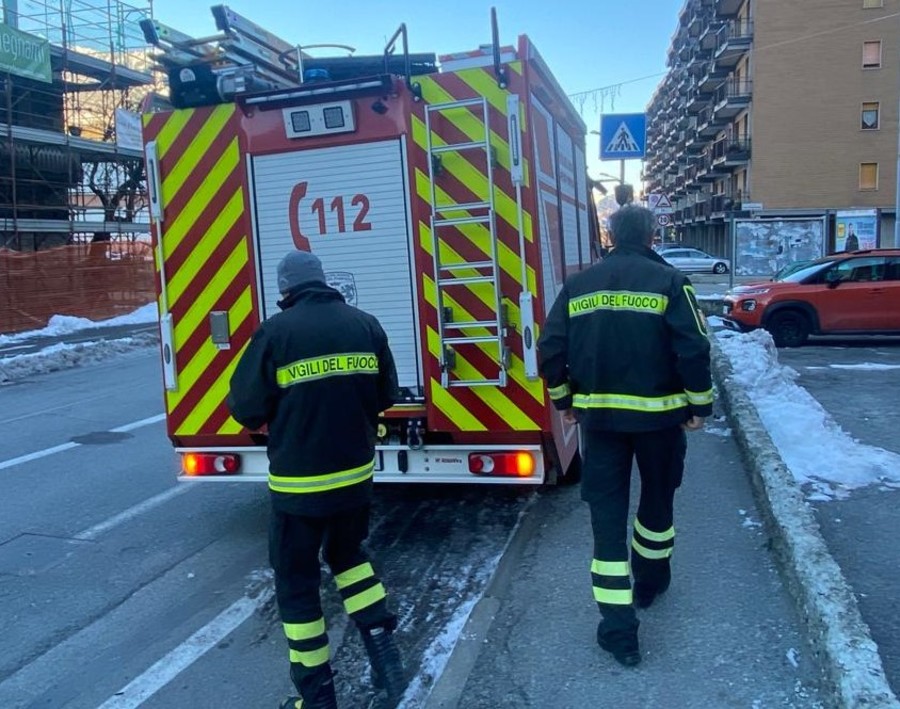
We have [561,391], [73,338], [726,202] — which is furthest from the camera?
[726,202]

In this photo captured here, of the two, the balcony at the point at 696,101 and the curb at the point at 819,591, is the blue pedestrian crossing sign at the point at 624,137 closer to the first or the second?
the curb at the point at 819,591

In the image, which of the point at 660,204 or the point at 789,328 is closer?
the point at 789,328

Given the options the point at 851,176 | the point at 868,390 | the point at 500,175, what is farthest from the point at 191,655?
the point at 851,176

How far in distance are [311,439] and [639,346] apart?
1.44 metres

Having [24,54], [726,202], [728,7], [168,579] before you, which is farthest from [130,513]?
[728,7]

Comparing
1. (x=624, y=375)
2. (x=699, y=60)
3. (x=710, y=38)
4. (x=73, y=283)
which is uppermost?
(x=710, y=38)

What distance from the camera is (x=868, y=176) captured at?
47344mm

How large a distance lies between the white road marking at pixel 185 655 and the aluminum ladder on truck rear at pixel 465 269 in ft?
5.28

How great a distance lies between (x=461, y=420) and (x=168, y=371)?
186 cm

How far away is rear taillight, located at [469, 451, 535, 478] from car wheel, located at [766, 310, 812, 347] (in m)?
10.7

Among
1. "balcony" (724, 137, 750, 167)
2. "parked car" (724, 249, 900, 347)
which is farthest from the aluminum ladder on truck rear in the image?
"balcony" (724, 137, 750, 167)

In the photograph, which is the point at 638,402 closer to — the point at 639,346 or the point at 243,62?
the point at 639,346

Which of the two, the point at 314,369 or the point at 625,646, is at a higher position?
the point at 314,369

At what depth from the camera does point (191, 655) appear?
13.0ft
